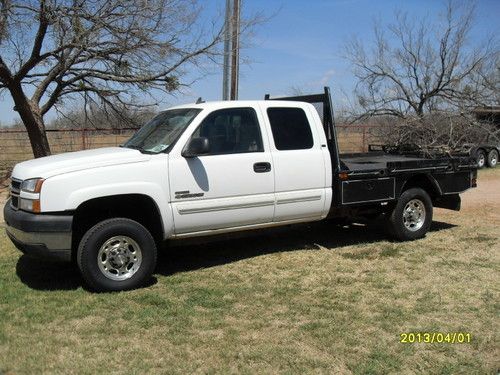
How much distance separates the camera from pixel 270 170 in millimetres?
6250

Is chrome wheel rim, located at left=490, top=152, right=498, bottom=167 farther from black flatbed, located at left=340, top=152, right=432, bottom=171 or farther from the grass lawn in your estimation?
the grass lawn

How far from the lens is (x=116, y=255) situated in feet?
17.9

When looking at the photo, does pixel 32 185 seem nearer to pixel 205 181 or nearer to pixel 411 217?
pixel 205 181

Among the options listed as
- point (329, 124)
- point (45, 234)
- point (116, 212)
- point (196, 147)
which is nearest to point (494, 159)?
point (329, 124)

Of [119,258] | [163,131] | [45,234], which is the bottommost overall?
[119,258]

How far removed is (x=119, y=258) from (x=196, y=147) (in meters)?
1.37

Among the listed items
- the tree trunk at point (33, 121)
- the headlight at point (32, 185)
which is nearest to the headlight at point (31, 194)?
the headlight at point (32, 185)

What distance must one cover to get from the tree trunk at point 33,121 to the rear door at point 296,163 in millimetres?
10451

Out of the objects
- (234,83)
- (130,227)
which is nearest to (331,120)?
(130,227)

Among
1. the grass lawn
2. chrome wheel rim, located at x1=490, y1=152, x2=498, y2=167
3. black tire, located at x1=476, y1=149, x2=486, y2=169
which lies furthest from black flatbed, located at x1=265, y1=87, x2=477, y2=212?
chrome wheel rim, located at x1=490, y1=152, x2=498, y2=167

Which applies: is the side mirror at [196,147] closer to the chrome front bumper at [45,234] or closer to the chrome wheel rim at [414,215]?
the chrome front bumper at [45,234]

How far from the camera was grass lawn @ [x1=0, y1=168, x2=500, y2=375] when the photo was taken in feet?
13.0

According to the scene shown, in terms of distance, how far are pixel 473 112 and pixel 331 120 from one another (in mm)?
16788

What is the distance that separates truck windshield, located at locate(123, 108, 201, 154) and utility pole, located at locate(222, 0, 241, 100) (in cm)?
909
